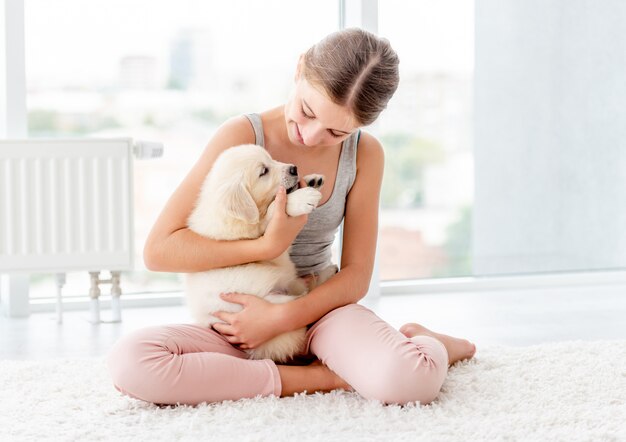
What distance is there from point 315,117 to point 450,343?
654 mm

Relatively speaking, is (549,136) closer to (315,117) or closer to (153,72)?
(153,72)

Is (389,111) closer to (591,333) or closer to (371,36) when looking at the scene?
(591,333)

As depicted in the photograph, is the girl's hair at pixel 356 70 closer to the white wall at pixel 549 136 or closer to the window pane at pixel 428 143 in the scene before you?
the window pane at pixel 428 143

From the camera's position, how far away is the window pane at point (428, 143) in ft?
11.1

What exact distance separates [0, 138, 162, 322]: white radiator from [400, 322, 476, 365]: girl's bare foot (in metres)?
1.24

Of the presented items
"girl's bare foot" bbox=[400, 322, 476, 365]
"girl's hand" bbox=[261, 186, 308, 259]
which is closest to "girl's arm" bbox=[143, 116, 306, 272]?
"girl's hand" bbox=[261, 186, 308, 259]

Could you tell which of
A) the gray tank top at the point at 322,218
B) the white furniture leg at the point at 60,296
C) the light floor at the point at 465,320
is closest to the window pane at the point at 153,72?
the white furniture leg at the point at 60,296

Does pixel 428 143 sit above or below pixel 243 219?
above

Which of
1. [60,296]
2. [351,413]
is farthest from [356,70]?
[60,296]

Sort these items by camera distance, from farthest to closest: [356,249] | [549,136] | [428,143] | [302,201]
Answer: [549,136], [428,143], [356,249], [302,201]

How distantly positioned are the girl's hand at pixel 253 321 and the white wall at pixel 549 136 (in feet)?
6.74

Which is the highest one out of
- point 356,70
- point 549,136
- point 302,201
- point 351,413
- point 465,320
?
point 356,70

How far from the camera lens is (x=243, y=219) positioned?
5.39 feet

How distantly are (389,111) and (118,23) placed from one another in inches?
45.4
